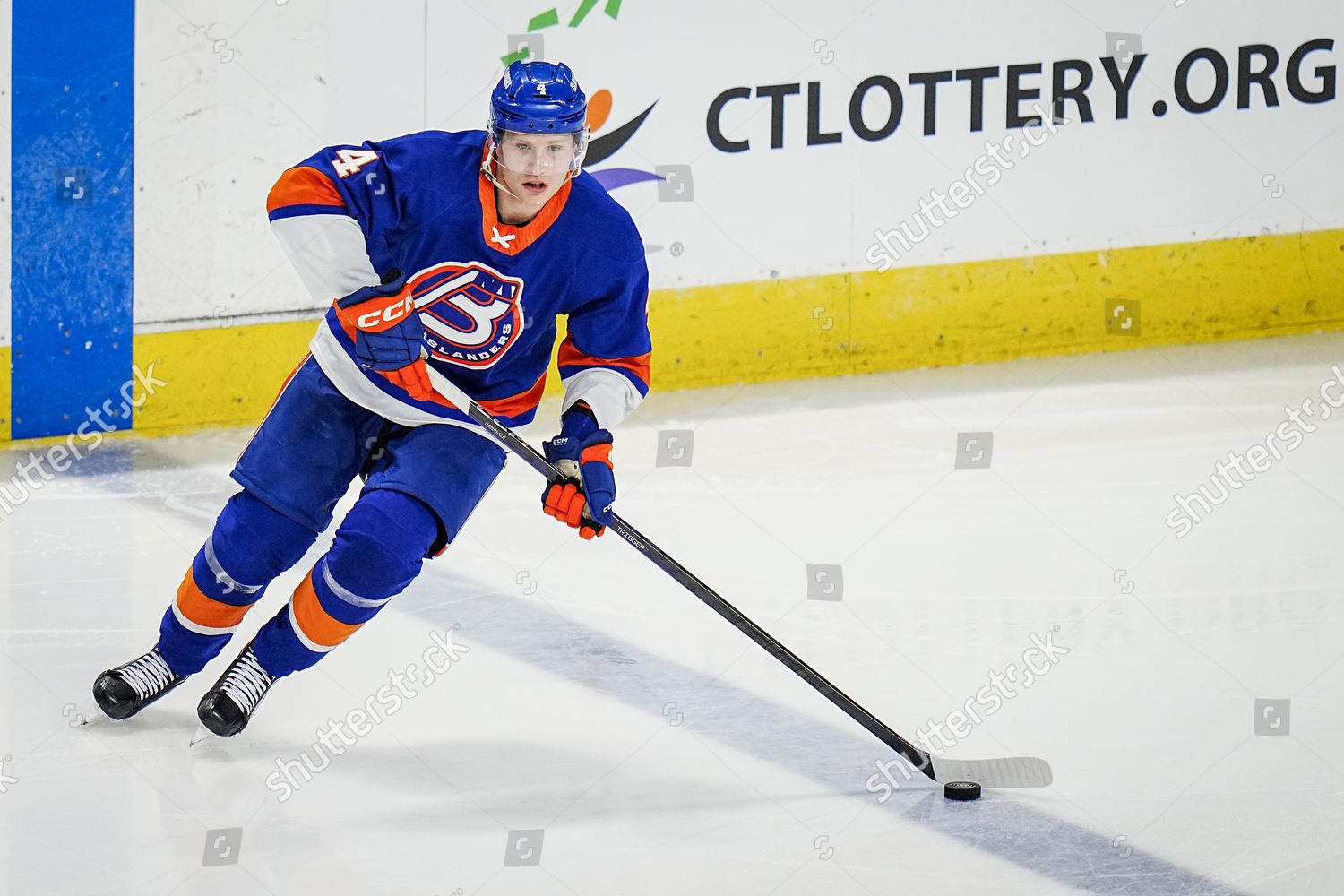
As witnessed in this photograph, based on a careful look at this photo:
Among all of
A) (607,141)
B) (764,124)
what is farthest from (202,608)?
(764,124)

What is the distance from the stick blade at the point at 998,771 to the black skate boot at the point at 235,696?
3.70 ft

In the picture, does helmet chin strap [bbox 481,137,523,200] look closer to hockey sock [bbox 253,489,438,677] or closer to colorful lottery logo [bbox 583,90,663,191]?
hockey sock [bbox 253,489,438,677]

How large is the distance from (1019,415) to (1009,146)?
2.98ft

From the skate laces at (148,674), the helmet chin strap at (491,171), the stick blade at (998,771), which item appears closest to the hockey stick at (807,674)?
the stick blade at (998,771)

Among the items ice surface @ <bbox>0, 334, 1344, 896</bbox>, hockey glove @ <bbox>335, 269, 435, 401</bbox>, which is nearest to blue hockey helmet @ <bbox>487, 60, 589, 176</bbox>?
hockey glove @ <bbox>335, 269, 435, 401</bbox>

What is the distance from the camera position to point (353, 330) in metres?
3.13

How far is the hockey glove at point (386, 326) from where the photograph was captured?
9.91 feet

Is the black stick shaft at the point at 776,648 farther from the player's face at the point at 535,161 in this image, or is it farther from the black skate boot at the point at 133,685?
the black skate boot at the point at 133,685

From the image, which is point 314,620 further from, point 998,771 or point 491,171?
point 998,771

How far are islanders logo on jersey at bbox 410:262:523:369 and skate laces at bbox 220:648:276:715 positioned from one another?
60 centimetres

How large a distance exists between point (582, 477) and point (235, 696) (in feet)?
2.24

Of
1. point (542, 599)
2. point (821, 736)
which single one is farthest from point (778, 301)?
point (821, 736)

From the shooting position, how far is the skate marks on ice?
289cm

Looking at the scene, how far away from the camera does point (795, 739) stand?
11.0 ft
